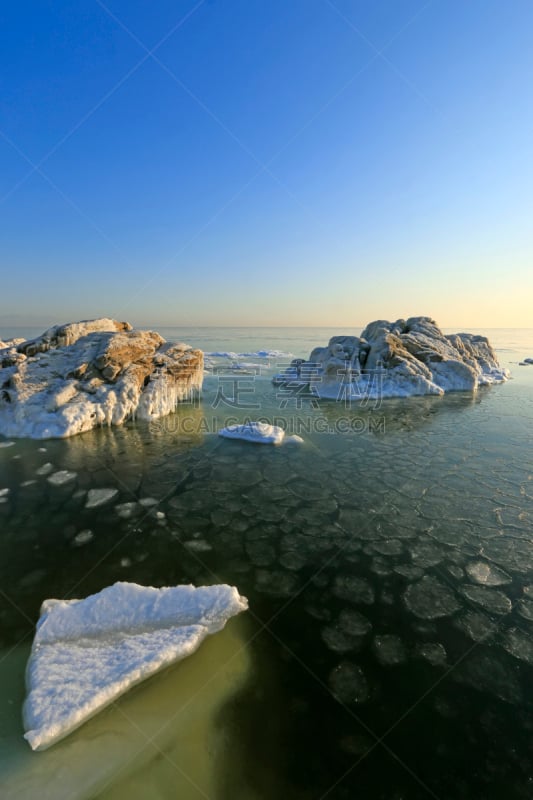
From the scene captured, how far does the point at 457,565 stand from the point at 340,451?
531 cm

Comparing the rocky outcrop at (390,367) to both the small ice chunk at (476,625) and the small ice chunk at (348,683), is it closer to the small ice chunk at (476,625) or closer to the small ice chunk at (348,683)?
the small ice chunk at (476,625)

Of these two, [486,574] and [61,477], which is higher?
[486,574]

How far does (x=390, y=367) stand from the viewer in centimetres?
2127

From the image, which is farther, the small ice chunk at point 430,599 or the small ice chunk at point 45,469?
the small ice chunk at point 45,469

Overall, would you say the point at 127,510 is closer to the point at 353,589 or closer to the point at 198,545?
the point at 198,545

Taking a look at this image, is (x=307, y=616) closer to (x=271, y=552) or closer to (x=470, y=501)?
(x=271, y=552)

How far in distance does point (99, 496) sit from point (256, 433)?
520 centimetres

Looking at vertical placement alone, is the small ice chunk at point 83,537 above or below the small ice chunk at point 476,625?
below

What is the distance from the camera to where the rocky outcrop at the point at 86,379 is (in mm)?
11664

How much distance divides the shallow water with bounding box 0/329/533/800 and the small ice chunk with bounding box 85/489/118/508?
6.5 inches

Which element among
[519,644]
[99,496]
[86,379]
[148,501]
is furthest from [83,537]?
[86,379]

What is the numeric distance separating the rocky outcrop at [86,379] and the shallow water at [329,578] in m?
1.64

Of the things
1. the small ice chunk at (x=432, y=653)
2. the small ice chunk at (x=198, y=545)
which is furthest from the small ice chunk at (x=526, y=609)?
the small ice chunk at (x=198, y=545)

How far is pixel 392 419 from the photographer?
1469cm
